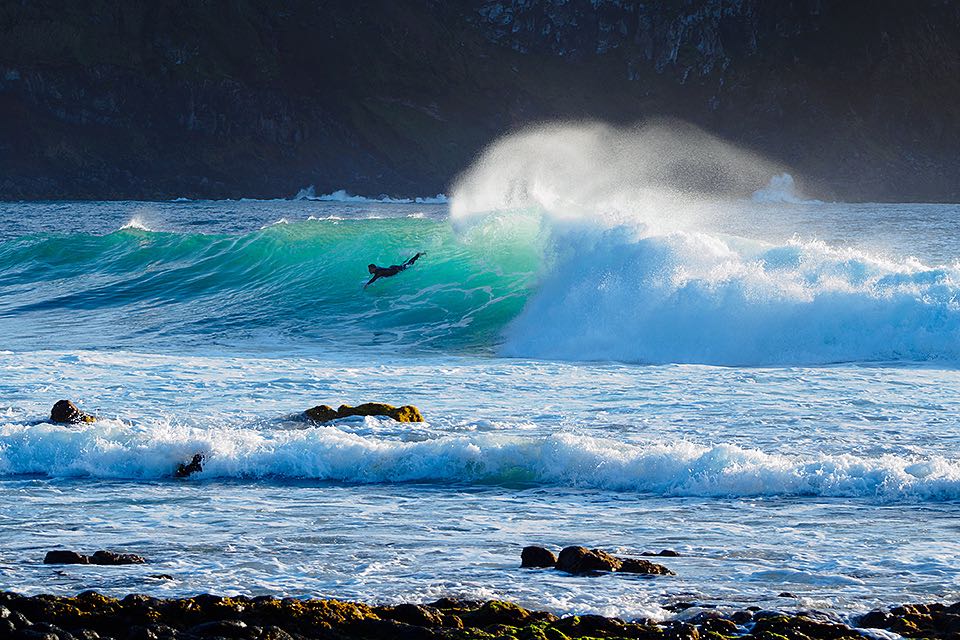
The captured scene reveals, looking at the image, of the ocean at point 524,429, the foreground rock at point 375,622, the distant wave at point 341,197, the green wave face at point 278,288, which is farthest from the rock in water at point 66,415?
the distant wave at point 341,197

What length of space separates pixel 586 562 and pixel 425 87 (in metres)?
146

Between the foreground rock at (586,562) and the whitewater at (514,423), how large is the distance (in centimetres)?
12

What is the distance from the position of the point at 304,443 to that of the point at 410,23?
150m

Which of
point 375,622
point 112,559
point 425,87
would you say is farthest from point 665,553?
point 425,87

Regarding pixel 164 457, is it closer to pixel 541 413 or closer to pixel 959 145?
pixel 541 413

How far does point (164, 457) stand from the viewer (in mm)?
9500

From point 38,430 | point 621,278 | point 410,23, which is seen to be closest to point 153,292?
point 621,278

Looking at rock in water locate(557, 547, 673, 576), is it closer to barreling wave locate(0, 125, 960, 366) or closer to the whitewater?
the whitewater

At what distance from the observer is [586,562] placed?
662 centimetres

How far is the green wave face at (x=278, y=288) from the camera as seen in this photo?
19.3m

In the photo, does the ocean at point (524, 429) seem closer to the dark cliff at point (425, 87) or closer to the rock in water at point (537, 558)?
the rock in water at point (537, 558)

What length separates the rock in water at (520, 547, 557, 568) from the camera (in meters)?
6.74

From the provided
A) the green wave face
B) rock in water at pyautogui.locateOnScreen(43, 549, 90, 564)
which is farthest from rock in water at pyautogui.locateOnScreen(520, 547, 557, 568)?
the green wave face

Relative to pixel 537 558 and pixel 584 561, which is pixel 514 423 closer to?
pixel 537 558
